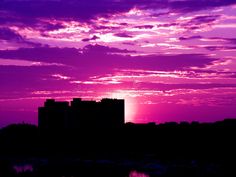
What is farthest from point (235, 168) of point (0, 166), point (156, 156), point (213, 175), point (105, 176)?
point (156, 156)

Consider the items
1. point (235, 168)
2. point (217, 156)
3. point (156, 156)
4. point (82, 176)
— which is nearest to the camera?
point (82, 176)

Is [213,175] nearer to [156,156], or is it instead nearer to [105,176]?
[105,176]

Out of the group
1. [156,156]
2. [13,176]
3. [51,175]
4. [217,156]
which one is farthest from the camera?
[156,156]

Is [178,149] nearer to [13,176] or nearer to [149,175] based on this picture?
[149,175]

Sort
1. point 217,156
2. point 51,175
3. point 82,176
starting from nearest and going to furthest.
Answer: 1. point 51,175
2. point 82,176
3. point 217,156

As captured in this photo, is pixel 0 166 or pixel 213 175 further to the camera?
pixel 213 175

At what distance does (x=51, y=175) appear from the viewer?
336ft

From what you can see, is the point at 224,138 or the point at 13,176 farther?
the point at 224,138

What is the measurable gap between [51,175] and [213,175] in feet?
119

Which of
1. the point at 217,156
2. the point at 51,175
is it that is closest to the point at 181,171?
the point at 51,175

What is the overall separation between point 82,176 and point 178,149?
94872 mm

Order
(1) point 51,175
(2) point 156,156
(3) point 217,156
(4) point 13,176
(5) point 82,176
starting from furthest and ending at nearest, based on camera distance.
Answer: (2) point 156,156
(3) point 217,156
(5) point 82,176
(1) point 51,175
(4) point 13,176

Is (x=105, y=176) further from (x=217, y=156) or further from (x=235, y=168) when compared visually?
(x=217, y=156)

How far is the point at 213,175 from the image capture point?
111312mm
